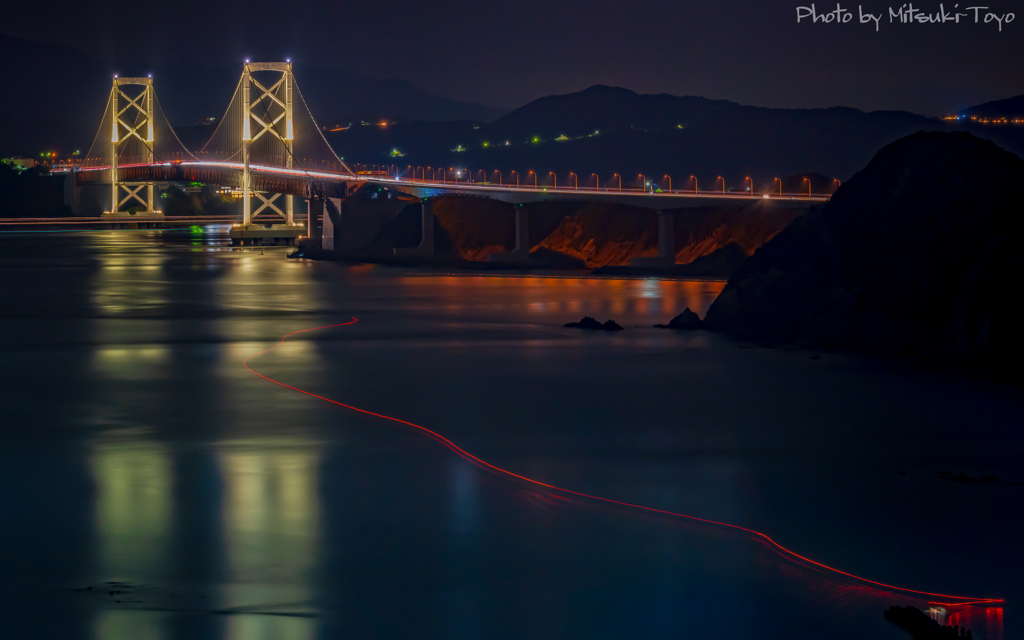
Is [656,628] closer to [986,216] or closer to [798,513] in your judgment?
[798,513]

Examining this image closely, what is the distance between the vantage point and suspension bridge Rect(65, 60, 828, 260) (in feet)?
227

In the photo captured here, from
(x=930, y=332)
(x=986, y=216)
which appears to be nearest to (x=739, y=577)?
(x=930, y=332)

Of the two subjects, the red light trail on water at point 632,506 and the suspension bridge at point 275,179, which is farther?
the suspension bridge at point 275,179

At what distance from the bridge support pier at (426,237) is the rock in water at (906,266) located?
46178 mm

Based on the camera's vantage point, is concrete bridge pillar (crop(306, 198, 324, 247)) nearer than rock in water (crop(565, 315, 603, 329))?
No

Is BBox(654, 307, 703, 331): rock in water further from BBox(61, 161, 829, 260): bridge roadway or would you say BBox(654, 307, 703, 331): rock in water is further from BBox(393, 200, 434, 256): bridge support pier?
BBox(393, 200, 434, 256): bridge support pier

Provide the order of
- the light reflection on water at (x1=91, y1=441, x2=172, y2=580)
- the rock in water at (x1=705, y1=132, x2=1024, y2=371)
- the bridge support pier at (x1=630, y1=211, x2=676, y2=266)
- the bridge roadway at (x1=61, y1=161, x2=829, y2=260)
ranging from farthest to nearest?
the bridge roadway at (x1=61, y1=161, x2=829, y2=260) → the bridge support pier at (x1=630, y1=211, x2=676, y2=266) → the rock in water at (x1=705, y1=132, x2=1024, y2=371) → the light reflection on water at (x1=91, y1=441, x2=172, y2=580)

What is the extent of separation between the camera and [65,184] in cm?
12719

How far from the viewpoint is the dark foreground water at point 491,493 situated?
708cm

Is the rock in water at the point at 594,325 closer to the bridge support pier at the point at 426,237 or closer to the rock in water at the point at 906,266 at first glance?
the rock in water at the point at 906,266

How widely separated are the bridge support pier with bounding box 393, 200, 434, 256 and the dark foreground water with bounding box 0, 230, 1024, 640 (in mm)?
48939

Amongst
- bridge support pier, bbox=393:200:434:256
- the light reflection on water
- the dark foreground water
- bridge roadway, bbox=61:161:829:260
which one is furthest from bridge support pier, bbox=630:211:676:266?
the light reflection on water

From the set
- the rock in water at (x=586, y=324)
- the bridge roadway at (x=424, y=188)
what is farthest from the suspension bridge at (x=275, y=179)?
the rock in water at (x=586, y=324)

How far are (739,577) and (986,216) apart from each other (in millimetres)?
17249
